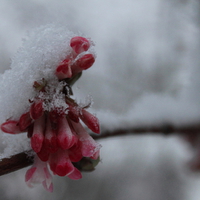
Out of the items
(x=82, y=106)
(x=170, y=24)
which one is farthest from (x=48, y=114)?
(x=170, y=24)

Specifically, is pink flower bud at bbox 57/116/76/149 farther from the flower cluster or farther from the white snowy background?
the white snowy background

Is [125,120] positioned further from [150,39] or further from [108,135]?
[150,39]

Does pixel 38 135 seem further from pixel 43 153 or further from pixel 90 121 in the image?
pixel 90 121

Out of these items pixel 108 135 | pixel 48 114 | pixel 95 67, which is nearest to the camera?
pixel 48 114

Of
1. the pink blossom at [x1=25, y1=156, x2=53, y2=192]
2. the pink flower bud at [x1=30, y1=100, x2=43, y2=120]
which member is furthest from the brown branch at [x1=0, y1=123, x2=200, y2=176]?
the pink flower bud at [x1=30, y1=100, x2=43, y2=120]

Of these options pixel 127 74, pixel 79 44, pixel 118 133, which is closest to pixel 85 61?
pixel 79 44

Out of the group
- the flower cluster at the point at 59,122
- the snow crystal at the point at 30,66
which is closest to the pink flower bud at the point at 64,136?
the flower cluster at the point at 59,122

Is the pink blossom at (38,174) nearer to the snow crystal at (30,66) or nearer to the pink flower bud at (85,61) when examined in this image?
the snow crystal at (30,66)
